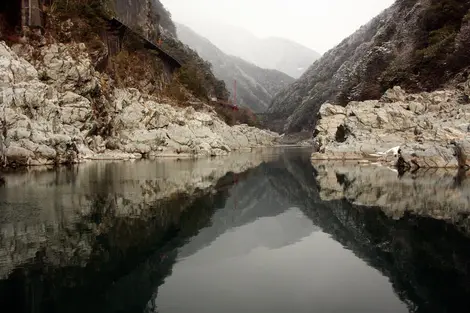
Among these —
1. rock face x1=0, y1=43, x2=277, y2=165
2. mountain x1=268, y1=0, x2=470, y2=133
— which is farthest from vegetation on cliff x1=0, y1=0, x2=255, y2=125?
mountain x1=268, y1=0, x2=470, y2=133

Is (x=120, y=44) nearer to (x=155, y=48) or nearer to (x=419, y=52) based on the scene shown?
(x=155, y=48)

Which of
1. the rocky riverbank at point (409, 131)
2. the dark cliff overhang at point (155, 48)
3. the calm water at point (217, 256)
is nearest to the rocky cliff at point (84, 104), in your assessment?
the dark cliff overhang at point (155, 48)

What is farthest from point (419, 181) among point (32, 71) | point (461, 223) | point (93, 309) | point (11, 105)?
point (32, 71)

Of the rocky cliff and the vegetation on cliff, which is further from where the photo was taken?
the vegetation on cliff

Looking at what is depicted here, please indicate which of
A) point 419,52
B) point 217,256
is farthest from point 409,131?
point 217,256

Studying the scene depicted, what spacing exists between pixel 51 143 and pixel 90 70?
14.3m

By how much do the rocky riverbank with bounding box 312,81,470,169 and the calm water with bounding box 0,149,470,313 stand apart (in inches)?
748

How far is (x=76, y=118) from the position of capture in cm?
4181

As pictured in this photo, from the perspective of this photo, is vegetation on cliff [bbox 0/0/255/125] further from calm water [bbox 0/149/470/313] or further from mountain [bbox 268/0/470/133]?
mountain [bbox 268/0/470/133]

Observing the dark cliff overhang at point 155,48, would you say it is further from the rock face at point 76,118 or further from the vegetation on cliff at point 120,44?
the rock face at point 76,118

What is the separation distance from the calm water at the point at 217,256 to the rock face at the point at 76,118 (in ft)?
49.2

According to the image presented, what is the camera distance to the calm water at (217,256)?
7746mm

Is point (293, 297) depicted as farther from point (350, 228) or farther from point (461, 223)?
point (461, 223)

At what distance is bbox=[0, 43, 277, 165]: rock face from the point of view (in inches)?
1299
